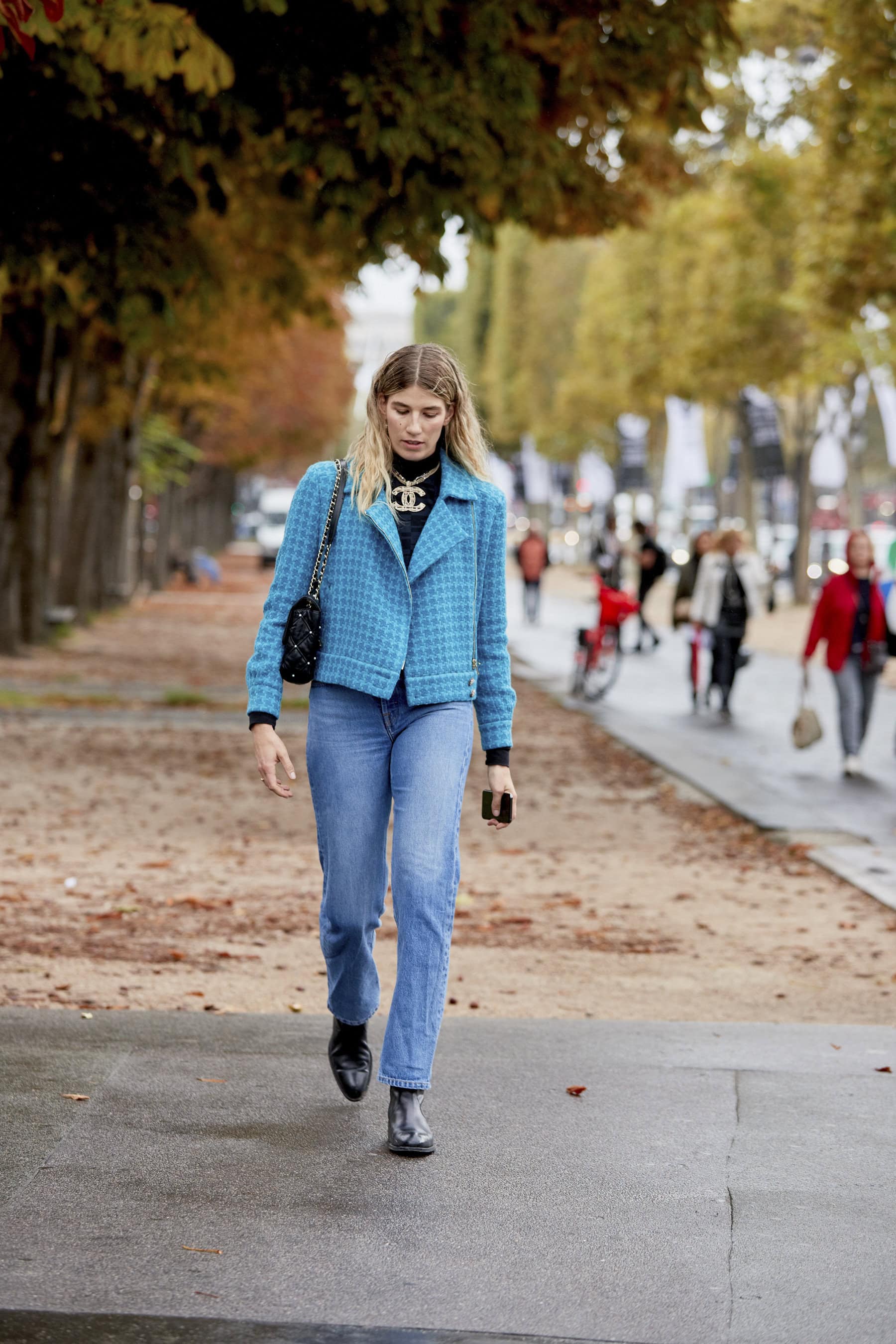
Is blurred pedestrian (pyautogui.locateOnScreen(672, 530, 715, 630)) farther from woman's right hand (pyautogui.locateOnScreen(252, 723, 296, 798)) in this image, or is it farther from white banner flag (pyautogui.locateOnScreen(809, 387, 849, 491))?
white banner flag (pyautogui.locateOnScreen(809, 387, 849, 491))

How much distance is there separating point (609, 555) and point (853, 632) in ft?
36.1

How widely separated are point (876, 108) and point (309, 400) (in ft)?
111

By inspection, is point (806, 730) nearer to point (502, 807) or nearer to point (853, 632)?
point (853, 632)

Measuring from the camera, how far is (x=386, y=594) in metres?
4.70

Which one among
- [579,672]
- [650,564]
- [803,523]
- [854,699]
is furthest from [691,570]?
[803,523]

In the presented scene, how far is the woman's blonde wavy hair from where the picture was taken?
15.4ft

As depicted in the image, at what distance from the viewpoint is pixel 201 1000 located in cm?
661

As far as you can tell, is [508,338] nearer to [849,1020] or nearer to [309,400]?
[309,400]

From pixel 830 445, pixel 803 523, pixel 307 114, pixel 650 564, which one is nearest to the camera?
pixel 307 114

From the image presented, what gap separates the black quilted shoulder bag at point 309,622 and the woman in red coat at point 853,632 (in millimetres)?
9461

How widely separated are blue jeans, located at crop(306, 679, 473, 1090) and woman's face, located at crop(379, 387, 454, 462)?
550mm

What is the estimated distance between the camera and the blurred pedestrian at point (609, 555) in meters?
23.1

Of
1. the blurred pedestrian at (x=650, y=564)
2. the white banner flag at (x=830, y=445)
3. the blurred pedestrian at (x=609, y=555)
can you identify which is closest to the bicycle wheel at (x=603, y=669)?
the blurred pedestrian at (x=609, y=555)

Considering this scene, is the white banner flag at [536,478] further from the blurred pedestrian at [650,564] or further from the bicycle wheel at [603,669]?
the bicycle wheel at [603,669]
